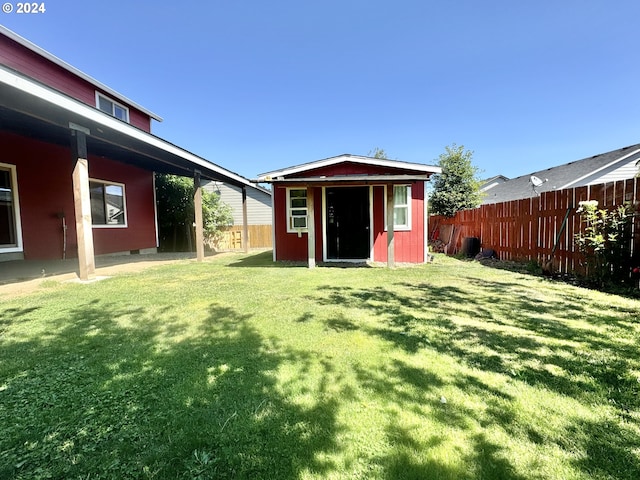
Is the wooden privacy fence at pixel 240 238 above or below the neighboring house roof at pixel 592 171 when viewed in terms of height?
below

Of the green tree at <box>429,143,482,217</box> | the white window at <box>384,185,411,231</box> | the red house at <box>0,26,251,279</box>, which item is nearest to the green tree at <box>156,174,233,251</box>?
the red house at <box>0,26,251,279</box>

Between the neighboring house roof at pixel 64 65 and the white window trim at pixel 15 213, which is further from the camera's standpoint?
the neighboring house roof at pixel 64 65

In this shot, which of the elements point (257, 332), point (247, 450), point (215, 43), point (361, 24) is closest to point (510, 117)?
point (361, 24)

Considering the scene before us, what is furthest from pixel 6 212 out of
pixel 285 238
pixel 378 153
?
pixel 378 153

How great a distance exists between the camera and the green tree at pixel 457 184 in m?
14.9

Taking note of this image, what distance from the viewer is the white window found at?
338 inches

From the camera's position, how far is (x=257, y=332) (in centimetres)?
308

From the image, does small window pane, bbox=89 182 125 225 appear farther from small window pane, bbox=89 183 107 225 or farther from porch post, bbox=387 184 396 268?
porch post, bbox=387 184 396 268

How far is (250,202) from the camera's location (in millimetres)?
17219

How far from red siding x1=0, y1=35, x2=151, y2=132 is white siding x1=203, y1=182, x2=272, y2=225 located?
6978mm

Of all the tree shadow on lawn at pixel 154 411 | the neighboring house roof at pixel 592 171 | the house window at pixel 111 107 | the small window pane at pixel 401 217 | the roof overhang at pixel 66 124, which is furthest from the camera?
the neighboring house roof at pixel 592 171

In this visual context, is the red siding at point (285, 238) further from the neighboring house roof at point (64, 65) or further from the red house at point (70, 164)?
the neighboring house roof at point (64, 65)

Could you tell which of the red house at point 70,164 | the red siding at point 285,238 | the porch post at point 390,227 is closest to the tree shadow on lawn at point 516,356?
the porch post at point 390,227

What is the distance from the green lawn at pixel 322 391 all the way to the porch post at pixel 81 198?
1935 mm
